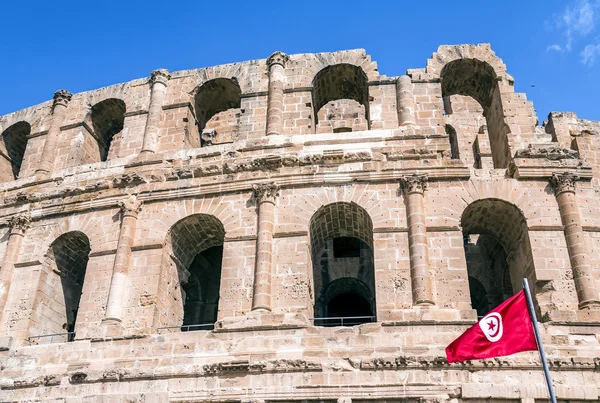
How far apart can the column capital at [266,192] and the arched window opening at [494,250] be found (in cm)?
484

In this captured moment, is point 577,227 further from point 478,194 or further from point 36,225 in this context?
point 36,225

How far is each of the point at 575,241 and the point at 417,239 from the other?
3647 millimetres

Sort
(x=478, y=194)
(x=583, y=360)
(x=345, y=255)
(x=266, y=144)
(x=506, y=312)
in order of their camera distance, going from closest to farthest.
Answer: (x=506, y=312) → (x=583, y=360) → (x=478, y=194) → (x=266, y=144) → (x=345, y=255)

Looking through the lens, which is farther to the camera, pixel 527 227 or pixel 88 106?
pixel 88 106

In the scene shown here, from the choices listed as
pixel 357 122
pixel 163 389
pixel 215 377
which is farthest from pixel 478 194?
pixel 357 122

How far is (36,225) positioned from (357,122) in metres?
13.1

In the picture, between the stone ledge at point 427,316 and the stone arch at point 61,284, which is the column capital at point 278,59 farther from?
the stone ledge at point 427,316

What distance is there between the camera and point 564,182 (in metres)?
16.0

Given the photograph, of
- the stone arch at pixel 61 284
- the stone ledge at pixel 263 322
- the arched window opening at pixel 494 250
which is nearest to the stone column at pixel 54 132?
the stone arch at pixel 61 284

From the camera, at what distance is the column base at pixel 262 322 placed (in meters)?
14.5

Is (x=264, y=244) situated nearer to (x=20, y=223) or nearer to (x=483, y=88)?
(x=20, y=223)

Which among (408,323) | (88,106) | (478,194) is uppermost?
(88,106)

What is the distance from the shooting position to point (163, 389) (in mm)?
14156

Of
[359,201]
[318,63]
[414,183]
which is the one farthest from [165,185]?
[414,183]
